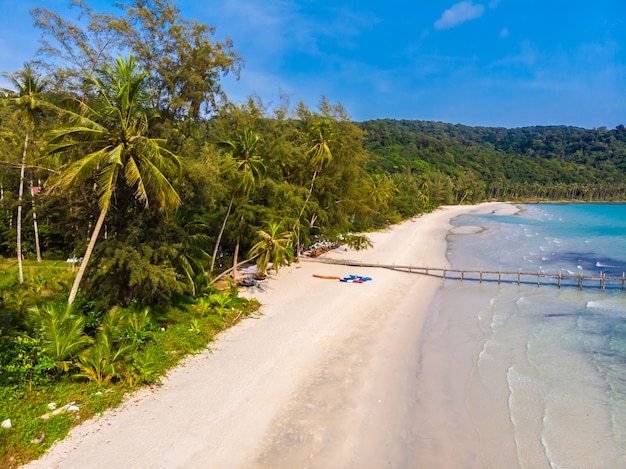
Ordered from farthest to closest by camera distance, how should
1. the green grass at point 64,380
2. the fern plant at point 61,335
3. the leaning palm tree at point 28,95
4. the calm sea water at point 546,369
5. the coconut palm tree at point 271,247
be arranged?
the coconut palm tree at point 271,247, the leaning palm tree at point 28,95, the fern plant at point 61,335, the calm sea water at point 546,369, the green grass at point 64,380

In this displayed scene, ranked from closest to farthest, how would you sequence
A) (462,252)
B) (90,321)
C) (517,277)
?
1. (90,321)
2. (517,277)
3. (462,252)

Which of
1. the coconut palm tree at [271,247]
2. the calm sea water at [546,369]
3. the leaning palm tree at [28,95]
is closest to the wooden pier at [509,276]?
the calm sea water at [546,369]

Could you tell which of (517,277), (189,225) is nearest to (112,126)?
(189,225)

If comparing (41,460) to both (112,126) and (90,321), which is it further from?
(112,126)

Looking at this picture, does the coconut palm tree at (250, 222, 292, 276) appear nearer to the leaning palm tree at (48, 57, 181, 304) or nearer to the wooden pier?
the leaning palm tree at (48, 57, 181, 304)

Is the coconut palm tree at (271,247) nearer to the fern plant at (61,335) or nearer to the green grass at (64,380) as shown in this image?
the green grass at (64,380)
